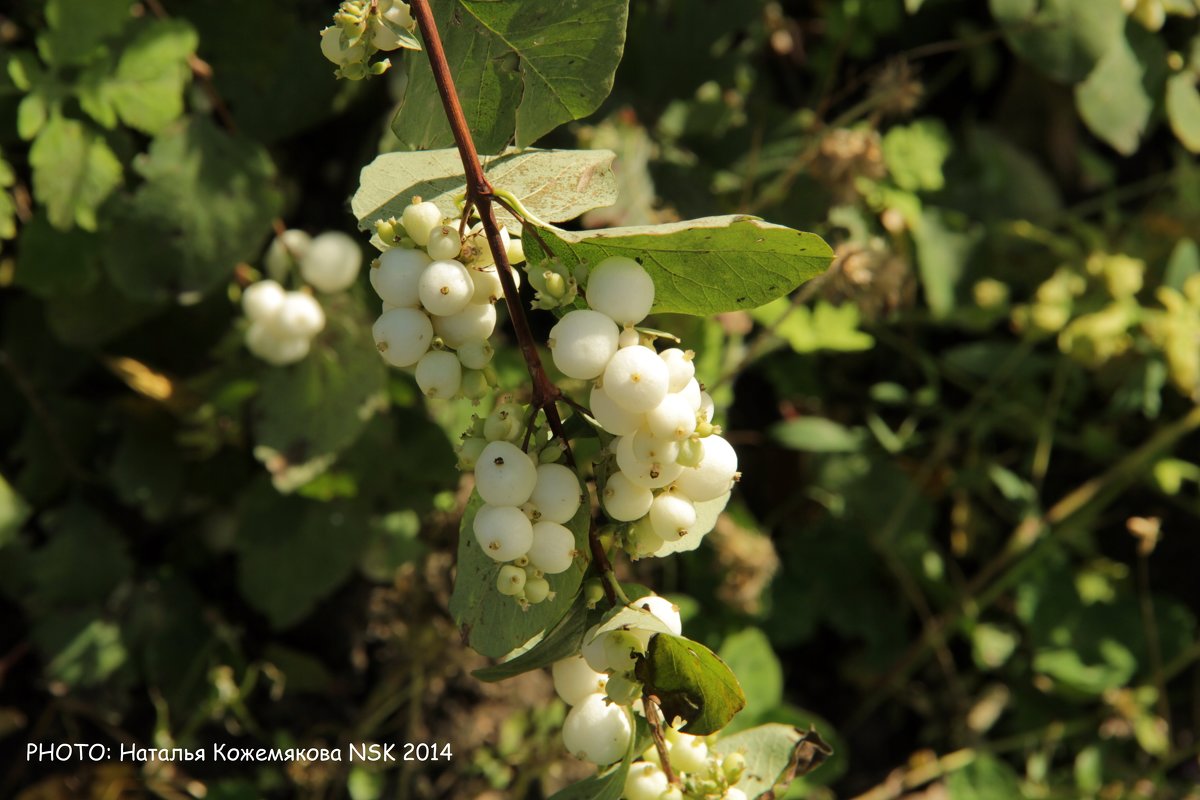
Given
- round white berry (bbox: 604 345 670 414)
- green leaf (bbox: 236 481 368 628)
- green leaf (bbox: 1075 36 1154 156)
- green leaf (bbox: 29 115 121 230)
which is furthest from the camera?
green leaf (bbox: 1075 36 1154 156)

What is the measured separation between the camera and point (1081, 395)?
1752 mm

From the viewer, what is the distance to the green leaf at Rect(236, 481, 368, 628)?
1.41 m

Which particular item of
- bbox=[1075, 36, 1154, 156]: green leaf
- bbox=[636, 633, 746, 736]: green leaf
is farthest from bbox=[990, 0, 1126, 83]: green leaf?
bbox=[636, 633, 746, 736]: green leaf

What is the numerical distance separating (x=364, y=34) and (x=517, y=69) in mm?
132

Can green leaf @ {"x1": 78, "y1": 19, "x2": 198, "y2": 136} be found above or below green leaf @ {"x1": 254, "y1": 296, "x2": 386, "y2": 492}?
above

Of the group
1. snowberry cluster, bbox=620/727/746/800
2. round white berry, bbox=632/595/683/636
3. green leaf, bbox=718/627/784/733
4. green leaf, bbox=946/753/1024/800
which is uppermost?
round white berry, bbox=632/595/683/636

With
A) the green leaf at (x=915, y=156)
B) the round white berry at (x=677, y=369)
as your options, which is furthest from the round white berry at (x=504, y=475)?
the green leaf at (x=915, y=156)

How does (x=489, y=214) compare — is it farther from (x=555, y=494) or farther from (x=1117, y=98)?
(x=1117, y=98)

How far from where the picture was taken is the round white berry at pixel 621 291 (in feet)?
2.13

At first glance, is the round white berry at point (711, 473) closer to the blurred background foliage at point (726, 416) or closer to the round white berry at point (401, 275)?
the round white berry at point (401, 275)

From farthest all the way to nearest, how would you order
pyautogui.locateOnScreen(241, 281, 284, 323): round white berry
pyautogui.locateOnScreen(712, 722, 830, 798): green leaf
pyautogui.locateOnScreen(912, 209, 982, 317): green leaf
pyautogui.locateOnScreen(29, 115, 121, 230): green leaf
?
1. pyautogui.locateOnScreen(912, 209, 982, 317): green leaf
2. pyautogui.locateOnScreen(241, 281, 284, 323): round white berry
3. pyautogui.locateOnScreen(29, 115, 121, 230): green leaf
4. pyautogui.locateOnScreen(712, 722, 830, 798): green leaf

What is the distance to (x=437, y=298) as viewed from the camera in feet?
2.15

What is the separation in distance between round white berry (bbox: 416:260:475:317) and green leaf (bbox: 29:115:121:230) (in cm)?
74

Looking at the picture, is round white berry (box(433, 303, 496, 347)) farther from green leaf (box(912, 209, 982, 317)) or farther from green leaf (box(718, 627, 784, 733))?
green leaf (box(912, 209, 982, 317))
